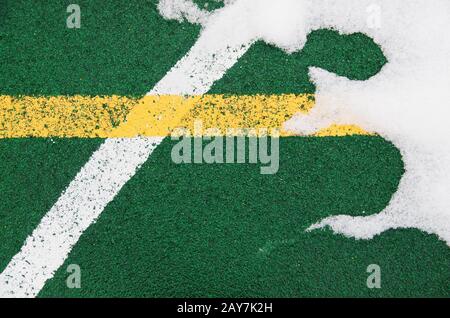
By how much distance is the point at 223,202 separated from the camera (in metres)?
2.23

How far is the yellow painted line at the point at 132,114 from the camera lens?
221 cm

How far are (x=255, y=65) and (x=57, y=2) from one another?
3.59ft

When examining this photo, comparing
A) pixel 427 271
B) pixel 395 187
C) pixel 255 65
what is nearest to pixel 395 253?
pixel 427 271

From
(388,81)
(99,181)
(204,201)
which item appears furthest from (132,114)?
(388,81)

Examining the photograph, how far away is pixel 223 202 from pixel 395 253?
37.8 inches

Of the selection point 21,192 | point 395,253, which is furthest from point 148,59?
point 395,253

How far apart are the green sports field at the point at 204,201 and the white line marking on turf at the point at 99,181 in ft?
0.14

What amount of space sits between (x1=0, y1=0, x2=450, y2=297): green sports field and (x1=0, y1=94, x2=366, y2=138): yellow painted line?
0.15 feet

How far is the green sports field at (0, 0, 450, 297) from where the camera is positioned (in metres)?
2.21

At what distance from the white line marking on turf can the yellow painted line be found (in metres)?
0.07

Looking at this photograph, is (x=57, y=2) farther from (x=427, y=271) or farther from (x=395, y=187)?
(x=427, y=271)

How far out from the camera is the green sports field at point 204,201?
7.23 feet
